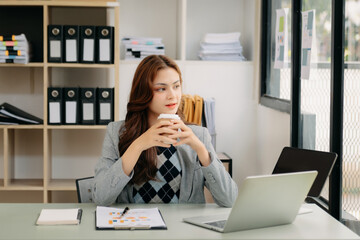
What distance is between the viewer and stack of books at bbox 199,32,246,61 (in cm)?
465

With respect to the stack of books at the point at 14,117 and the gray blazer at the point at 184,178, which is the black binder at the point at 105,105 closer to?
the stack of books at the point at 14,117

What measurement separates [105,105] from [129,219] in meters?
2.22

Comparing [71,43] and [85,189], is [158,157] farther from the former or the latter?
[71,43]

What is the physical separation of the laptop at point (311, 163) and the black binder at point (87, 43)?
2.07 m

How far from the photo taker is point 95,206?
7.62 ft

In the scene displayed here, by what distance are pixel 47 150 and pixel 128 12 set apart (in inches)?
53.2

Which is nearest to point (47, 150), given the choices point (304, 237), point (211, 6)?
point (211, 6)

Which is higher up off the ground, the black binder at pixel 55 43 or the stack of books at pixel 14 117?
the black binder at pixel 55 43

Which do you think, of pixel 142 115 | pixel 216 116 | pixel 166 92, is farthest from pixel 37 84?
pixel 166 92

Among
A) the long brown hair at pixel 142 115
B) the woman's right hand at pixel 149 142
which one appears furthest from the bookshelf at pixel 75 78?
the woman's right hand at pixel 149 142

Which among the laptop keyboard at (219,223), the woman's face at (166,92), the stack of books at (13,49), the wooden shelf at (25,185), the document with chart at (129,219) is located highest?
the stack of books at (13,49)

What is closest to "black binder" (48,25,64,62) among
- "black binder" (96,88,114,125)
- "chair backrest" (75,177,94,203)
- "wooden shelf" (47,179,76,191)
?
"black binder" (96,88,114,125)

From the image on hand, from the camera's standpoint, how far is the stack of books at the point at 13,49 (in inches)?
160

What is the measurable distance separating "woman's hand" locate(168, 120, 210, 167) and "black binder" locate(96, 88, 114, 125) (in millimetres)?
1942
